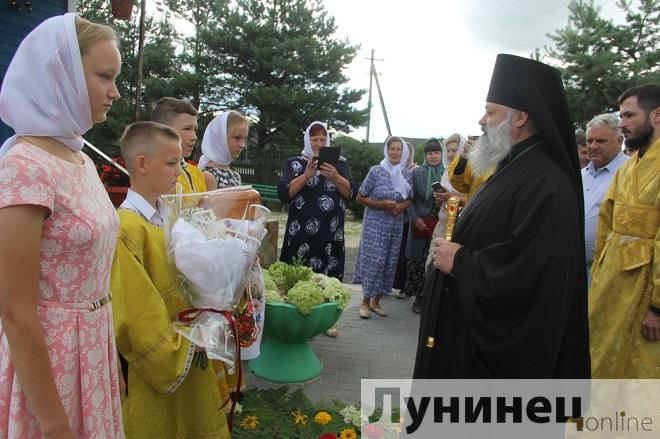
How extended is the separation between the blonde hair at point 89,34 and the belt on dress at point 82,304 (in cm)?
73

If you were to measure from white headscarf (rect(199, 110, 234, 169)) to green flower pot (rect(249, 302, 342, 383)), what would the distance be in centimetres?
120

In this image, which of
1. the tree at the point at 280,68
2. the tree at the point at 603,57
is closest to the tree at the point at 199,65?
the tree at the point at 280,68

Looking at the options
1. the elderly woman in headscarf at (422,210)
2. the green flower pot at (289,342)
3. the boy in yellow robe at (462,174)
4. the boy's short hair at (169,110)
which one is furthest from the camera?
the elderly woman in headscarf at (422,210)

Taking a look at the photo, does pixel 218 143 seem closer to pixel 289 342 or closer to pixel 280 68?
pixel 289 342

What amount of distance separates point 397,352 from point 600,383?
1.94 meters

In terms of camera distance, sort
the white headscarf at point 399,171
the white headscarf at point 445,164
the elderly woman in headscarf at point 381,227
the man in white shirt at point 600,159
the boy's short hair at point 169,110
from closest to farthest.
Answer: the boy's short hair at point 169,110 → the man in white shirt at point 600,159 → the white headscarf at point 445,164 → the elderly woman in headscarf at point 381,227 → the white headscarf at point 399,171

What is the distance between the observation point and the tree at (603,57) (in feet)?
59.5

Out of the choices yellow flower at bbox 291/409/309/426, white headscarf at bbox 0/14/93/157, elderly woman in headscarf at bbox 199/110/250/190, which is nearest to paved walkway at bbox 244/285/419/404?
yellow flower at bbox 291/409/309/426

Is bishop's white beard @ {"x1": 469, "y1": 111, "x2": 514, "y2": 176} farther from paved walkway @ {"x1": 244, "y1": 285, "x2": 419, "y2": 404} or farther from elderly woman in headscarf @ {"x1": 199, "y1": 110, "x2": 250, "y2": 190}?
paved walkway @ {"x1": 244, "y1": 285, "x2": 419, "y2": 404}

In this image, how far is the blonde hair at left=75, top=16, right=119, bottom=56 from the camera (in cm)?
148

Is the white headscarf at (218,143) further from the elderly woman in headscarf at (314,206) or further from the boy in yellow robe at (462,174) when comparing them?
the boy in yellow robe at (462,174)

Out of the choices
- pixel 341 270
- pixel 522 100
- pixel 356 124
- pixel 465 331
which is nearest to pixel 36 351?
pixel 465 331

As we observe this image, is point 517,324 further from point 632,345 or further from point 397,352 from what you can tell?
point 397,352

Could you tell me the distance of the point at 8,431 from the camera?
4.57 ft
